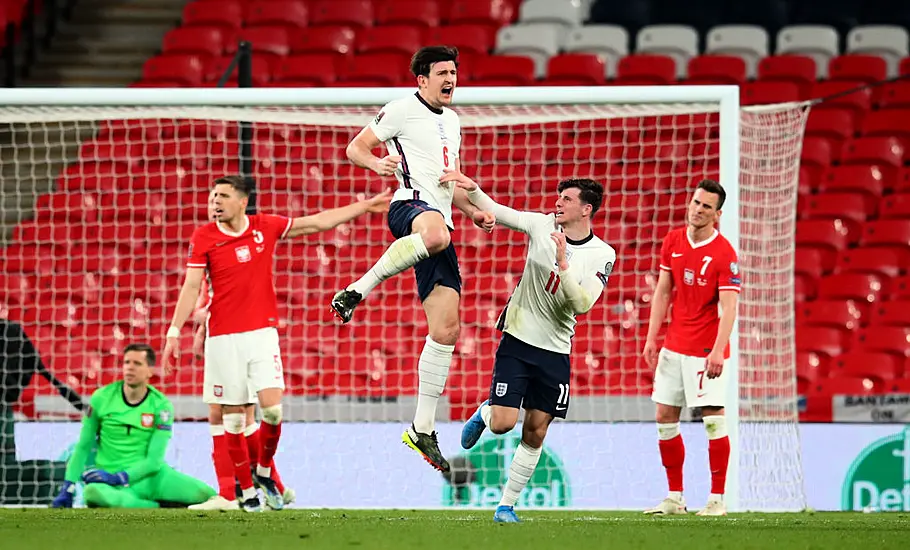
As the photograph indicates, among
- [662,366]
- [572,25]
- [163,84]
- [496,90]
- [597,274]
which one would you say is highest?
[572,25]

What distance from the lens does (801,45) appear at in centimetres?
1385

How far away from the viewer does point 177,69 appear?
44.8 feet

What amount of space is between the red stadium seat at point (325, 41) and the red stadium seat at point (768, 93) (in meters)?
4.18

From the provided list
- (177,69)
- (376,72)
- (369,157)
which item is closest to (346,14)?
(376,72)

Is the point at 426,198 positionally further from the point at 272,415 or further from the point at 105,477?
the point at 105,477

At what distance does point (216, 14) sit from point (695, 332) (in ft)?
28.8

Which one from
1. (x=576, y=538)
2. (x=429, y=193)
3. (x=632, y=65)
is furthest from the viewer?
(x=632, y=65)

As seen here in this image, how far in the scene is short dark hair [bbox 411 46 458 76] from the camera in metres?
6.27

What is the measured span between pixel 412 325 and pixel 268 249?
11.4ft

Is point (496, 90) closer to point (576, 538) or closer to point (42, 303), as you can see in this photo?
point (576, 538)

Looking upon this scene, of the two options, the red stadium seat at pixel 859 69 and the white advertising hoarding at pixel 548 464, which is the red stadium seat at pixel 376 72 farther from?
the white advertising hoarding at pixel 548 464

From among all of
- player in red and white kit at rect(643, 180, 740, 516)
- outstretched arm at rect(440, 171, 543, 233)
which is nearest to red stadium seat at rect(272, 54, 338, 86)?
player in red and white kit at rect(643, 180, 740, 516)

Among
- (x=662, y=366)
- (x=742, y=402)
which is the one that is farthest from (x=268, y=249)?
(x=742, y=402)

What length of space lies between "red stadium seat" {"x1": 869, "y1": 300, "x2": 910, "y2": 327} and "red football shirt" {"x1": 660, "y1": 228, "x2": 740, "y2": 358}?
177 inches
